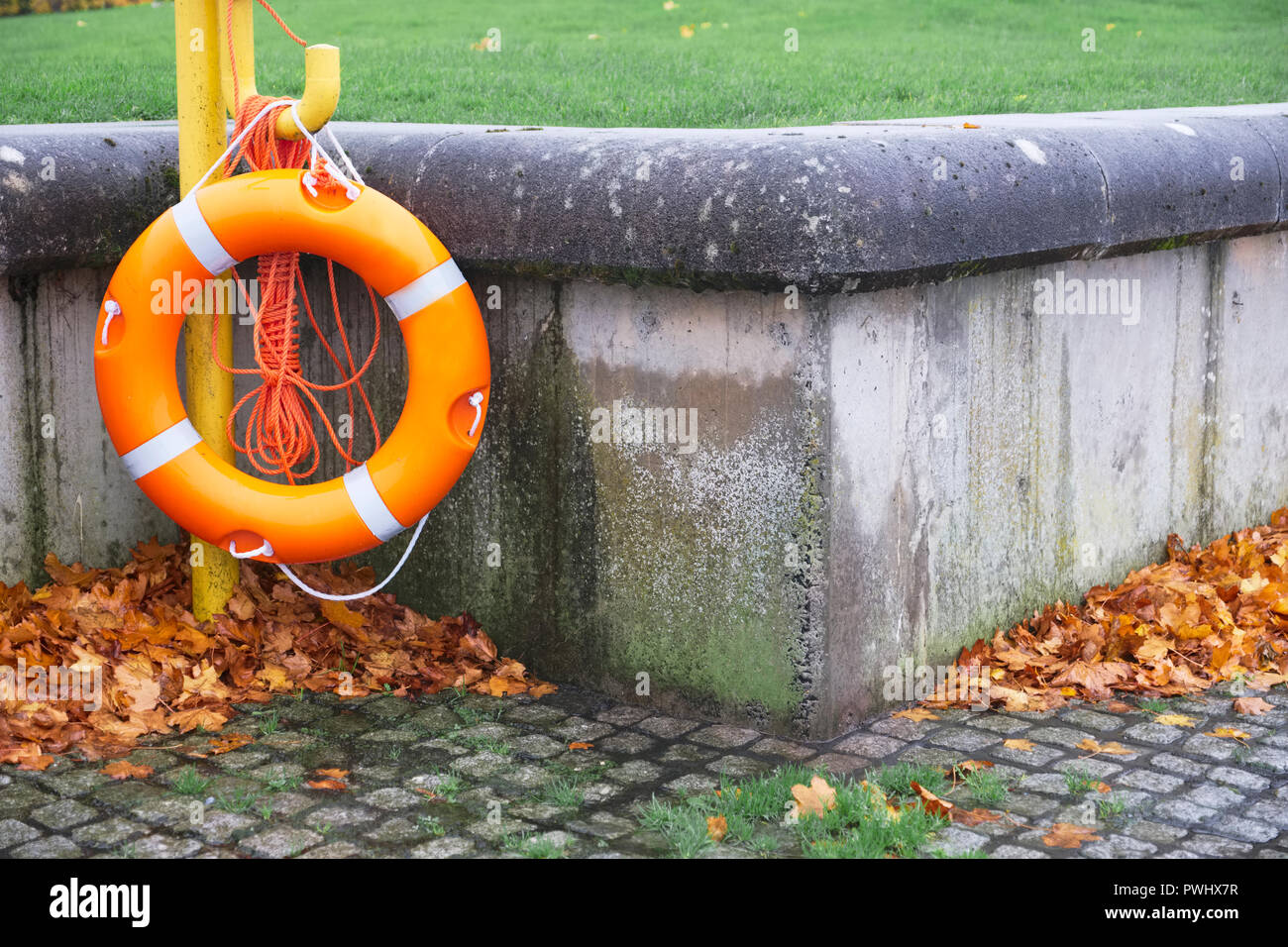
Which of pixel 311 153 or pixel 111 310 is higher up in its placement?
pixel 311 153

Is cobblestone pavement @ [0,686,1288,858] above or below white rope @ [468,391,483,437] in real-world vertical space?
below

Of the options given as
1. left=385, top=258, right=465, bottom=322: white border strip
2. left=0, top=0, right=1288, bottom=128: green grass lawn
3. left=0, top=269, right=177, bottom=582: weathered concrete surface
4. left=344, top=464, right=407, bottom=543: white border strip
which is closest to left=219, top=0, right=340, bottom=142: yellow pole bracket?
left=385, top=258, right=465, bottom=322: white border strip

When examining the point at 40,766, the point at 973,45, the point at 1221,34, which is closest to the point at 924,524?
the point at 40,766

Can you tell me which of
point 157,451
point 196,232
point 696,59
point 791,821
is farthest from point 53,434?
point 696,59

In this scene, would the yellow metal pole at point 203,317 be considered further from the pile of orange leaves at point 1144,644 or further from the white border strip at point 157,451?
the pile of orange leaves at point 1144,644

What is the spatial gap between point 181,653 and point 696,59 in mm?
5328

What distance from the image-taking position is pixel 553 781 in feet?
11.3

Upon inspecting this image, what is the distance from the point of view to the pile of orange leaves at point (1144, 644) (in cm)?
405

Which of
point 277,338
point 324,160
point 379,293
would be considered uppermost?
point 324,160

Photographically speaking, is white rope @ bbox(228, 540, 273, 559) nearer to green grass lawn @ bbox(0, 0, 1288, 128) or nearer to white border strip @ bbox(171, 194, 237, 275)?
white border strip @ bbox(171, 194, 237, 275)

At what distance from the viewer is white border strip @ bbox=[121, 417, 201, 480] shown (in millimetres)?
3908

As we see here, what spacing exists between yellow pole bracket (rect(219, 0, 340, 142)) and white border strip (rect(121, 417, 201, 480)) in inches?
33.5

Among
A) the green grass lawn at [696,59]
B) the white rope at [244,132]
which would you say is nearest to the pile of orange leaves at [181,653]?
the white rope at [244,132]

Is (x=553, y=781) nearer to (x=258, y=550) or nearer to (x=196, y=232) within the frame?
(x=258, y=550)
